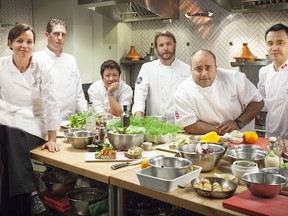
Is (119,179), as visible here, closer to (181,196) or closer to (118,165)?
(118,165)

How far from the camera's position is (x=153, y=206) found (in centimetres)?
227

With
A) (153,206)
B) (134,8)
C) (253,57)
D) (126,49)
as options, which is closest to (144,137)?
(153,206)

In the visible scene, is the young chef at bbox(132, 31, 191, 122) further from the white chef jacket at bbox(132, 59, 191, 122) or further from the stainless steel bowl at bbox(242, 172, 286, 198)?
the stainless steel bowl at bbox(242, 172, 286, 198)

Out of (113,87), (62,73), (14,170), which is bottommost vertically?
(14,170)

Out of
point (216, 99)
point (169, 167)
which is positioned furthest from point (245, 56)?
point (169, 167)

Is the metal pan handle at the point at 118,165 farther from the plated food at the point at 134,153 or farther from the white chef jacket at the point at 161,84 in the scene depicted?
the white chef jacket at the point at 161,84

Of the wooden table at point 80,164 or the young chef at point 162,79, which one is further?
the young chef at point 162,79

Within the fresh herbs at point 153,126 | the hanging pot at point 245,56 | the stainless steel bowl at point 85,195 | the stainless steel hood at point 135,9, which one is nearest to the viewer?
the stainless steel bowl at point 85,195

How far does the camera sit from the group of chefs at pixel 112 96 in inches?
90.4

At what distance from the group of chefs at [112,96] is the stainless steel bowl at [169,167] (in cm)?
89

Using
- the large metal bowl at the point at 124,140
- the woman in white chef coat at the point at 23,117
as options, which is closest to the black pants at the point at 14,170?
the woman in white chef coat at the point at 23,117

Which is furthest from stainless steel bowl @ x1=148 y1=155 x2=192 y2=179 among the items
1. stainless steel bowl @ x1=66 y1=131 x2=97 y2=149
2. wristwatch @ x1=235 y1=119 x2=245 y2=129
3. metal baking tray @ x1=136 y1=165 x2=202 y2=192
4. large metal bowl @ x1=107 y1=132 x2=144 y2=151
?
wristwatch @ x1=235 y1=119 x2=245 y2=129

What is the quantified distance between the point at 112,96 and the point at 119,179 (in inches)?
85.8

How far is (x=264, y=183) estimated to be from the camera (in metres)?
1.63
